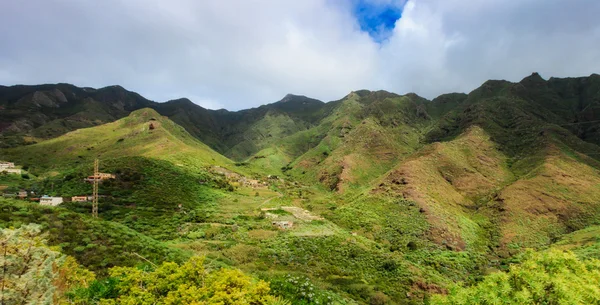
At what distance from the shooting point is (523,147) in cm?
11006

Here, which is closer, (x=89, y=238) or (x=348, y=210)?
(x=89, y=238)

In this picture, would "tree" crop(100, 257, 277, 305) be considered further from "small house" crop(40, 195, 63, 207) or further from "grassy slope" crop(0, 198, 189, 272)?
"small house" crop(40, 195, 63, 207)

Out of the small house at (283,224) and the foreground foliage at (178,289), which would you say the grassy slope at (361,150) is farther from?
the foreground foliage at (178,289)

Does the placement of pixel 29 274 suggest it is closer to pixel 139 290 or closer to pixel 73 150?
pixel 139 290

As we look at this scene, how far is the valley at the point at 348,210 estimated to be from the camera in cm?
3419

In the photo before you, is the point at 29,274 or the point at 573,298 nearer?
the point at 29,274

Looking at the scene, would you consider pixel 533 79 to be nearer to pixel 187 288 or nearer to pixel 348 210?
pixel 348 210

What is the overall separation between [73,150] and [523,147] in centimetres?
18147

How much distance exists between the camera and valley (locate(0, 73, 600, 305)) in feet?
112

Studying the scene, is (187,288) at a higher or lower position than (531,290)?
higher

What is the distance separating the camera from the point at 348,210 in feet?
282

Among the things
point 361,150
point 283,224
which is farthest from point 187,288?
point 361,150

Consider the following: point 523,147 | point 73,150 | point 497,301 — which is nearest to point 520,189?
point 523,147

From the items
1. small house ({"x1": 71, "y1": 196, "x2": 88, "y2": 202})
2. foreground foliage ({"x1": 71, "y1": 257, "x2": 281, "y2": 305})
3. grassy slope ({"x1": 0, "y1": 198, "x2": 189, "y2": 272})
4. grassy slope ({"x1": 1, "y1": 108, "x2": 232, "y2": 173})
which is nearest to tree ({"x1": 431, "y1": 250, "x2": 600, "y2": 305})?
foreground foliage ({"x1": 71, "y1": 257, "x2": 281, "y2": 305})
